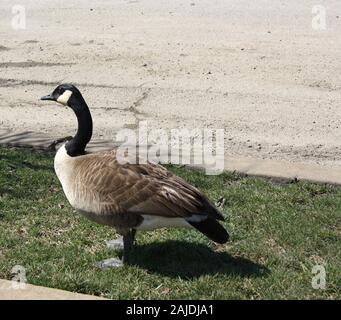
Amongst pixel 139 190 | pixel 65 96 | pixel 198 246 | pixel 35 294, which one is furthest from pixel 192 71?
pixel 35 294

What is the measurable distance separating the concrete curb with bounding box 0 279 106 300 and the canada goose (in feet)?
2.01

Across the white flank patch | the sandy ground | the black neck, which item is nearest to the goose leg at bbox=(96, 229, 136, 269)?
the white flank patch

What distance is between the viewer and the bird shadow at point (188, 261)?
201 inches

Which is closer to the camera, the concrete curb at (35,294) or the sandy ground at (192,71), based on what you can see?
the concrete curb at (35,294)

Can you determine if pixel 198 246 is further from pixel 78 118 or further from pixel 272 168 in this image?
pixel 272 168

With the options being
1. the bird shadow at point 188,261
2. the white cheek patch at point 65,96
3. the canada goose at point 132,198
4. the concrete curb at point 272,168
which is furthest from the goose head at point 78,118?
the concrete curb at point 272,168

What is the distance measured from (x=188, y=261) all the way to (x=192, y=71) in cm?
598

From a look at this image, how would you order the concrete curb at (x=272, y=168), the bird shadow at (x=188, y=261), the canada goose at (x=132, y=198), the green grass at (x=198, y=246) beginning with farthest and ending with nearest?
the concrete curb at (x=272, y=168) → the bird shadow at (x=188, y=261) → the green grass at (x=198, y=246) → the canada goose at (x=132, y=198)

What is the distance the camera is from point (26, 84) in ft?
34.3

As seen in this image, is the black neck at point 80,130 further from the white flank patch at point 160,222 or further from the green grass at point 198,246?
the white flank patch at point 160,222

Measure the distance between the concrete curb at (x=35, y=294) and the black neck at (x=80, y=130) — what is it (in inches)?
47.0

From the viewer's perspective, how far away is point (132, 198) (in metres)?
4.87

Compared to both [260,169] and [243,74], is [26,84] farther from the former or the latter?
[260,169]

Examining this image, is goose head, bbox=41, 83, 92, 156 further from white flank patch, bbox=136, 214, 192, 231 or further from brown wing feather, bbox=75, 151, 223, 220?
white flank patch, bbox=136, 214, 192, 231
